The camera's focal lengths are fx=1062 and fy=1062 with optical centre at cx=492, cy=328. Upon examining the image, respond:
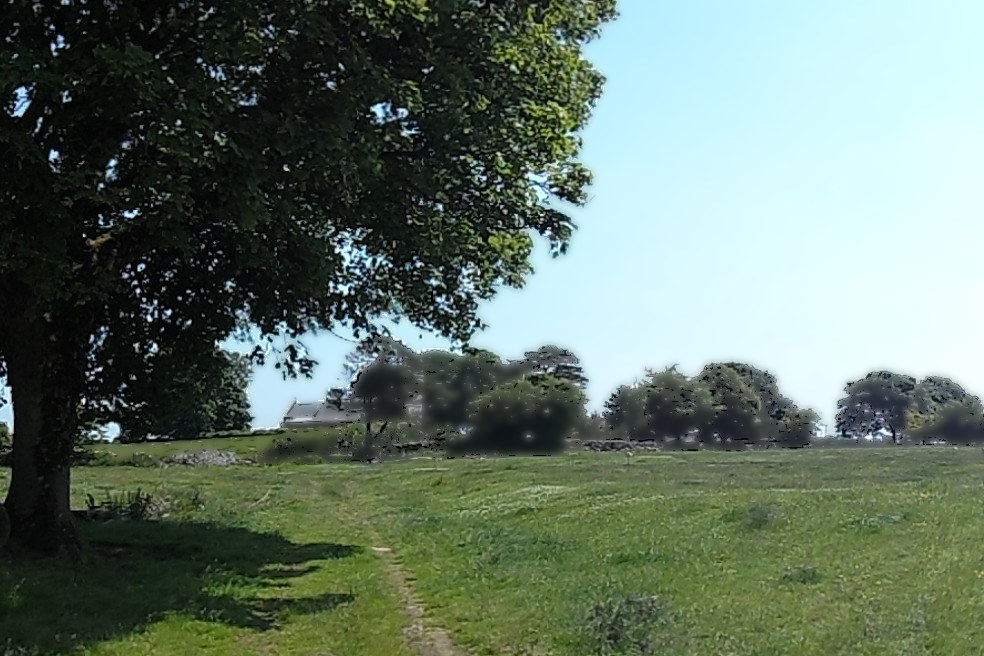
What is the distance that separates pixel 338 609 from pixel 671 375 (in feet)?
393

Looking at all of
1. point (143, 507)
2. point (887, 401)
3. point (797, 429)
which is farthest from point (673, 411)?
point (143, 507)

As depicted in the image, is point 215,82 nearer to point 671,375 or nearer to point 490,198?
point 490,198

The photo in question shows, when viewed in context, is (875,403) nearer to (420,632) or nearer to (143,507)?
(143,507)

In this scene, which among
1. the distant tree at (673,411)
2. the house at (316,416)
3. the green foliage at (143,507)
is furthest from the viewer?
the house at (316,416)

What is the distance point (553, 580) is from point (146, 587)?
6839mm

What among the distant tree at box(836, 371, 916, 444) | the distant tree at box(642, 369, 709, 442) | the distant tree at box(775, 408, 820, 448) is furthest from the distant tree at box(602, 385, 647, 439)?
the distant tree at box(836, 371, 916, 444)

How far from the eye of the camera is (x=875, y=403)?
570ft

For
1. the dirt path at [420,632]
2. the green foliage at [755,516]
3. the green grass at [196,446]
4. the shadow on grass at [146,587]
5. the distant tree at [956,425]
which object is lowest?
the dirt path at [420,632]

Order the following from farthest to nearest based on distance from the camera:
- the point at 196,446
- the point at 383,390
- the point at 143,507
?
the point at 383,390 < the point at 196,446 < the point at 143,507

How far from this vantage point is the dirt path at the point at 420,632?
1370 centimetres

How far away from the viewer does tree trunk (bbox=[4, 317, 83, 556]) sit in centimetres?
1959

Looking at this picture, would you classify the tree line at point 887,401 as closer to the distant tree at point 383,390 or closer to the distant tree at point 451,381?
the distant tree at point 451,381

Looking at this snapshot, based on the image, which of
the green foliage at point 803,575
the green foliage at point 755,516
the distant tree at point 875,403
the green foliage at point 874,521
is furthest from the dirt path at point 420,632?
the distant tree at point 875,403

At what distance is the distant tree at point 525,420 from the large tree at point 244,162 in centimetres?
5545
